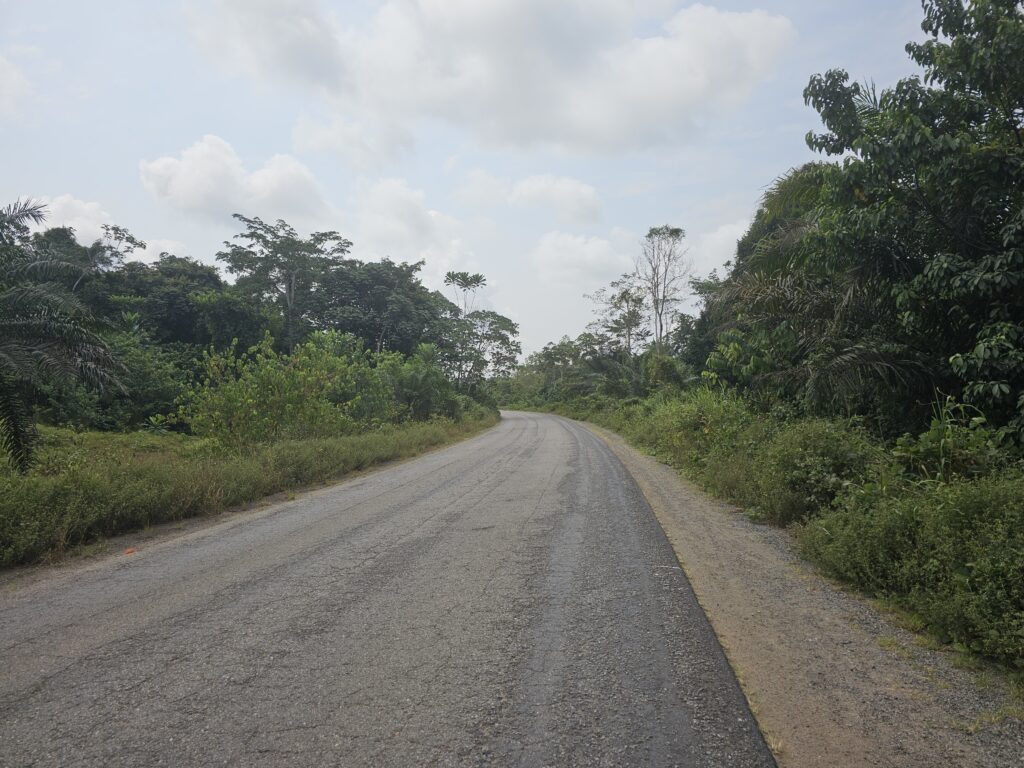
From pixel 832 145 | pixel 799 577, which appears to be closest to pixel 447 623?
pixel 799 577

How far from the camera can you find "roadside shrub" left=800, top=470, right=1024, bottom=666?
3.11 metres

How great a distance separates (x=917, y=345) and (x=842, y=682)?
5.90m

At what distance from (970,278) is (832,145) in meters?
2.82

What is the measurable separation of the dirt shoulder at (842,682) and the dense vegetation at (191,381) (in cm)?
595

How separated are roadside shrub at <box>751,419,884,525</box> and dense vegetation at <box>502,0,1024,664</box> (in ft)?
0.07

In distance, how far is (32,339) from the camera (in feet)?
26.7

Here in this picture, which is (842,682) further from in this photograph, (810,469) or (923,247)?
(923,247)

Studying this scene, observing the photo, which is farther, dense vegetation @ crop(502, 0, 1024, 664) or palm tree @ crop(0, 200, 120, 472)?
palm tree @ crop(0, 200, 120, 472)

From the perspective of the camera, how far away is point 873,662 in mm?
3164

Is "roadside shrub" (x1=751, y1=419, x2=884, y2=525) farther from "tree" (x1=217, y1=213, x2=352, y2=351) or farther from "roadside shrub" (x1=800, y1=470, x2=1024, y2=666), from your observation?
"tree" (x1=217, y1=213, x2=352, y2=351)

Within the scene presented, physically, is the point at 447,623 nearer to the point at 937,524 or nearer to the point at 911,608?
the point at 911,608

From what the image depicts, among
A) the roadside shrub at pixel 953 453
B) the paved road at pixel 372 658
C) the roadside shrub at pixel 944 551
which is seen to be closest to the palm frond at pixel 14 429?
the paved road at pixel 372 658

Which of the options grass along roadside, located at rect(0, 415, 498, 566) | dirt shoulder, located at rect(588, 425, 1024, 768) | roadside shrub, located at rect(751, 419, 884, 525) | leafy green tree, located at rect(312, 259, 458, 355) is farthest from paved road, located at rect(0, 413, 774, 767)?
leafy green tree, located at rect(312, 259, 458, 355)

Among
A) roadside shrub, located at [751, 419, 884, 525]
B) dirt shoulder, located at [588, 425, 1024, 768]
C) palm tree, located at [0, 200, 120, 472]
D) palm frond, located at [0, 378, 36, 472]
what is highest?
palm tree, located at [0, 200, 120, 472]
